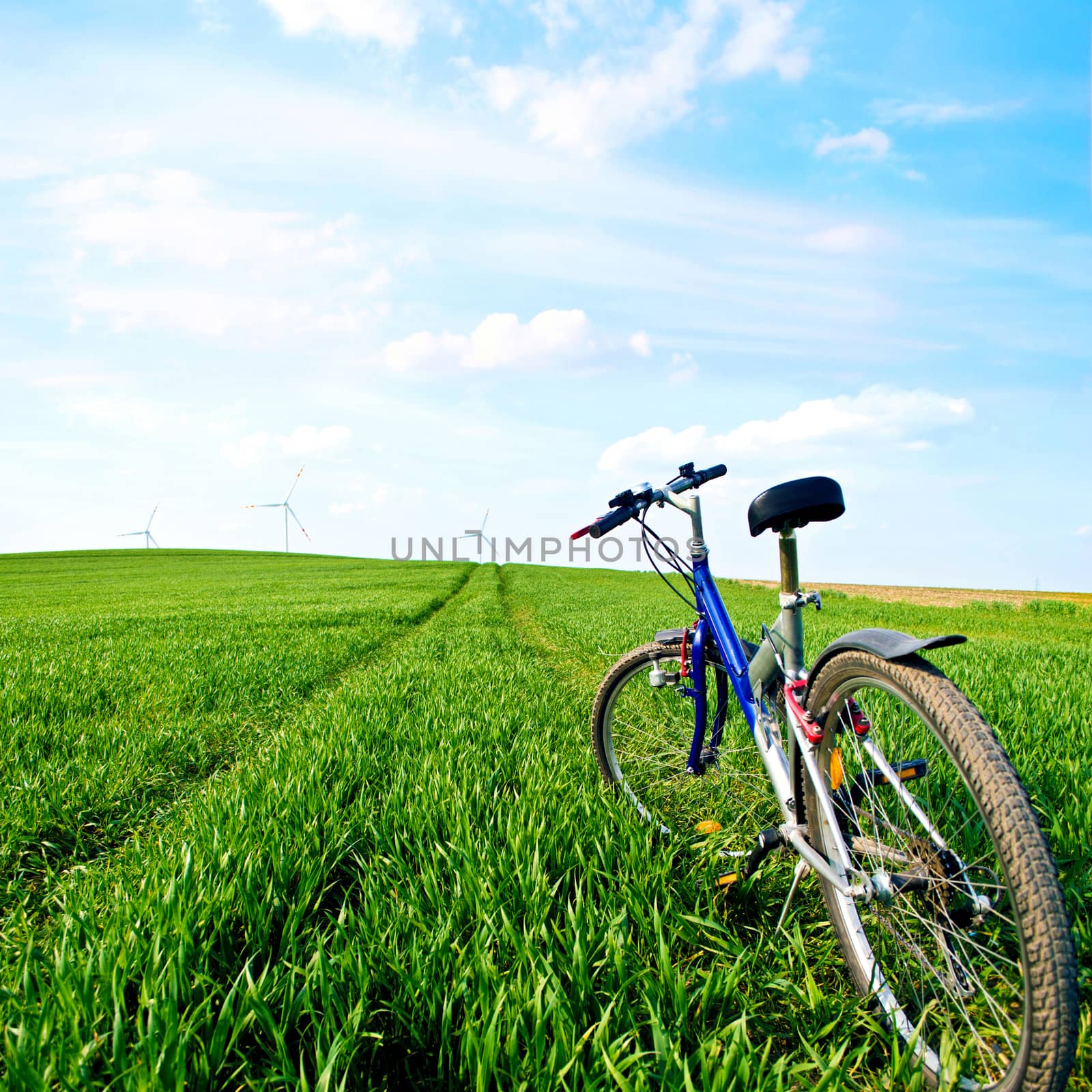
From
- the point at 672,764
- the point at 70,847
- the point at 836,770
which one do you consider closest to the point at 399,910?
the point at 836,770

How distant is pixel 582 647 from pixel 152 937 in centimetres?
890

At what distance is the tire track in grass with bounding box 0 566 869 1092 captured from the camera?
1.79 m

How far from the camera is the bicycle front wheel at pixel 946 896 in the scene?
1.62m

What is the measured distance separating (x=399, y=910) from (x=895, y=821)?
2.01 m

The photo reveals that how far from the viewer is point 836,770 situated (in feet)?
8.28

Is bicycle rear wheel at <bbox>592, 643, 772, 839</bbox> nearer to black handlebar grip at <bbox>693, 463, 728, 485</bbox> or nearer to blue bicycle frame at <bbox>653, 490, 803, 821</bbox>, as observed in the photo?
blue bicycle frame at <bbox>653, 490, 803, 821</bbox>

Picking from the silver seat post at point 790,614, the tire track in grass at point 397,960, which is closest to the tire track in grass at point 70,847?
the tire track in grass at point 397,960

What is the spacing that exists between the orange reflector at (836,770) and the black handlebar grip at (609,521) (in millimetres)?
1582

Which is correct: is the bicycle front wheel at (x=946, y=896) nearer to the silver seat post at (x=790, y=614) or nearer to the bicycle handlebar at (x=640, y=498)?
the silver seat post at (x=790, y=614)

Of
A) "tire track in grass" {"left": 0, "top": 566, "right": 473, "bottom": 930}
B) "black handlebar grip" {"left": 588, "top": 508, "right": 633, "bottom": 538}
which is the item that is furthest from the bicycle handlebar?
"tire track in grass" {"left": 0, "top": 566, "right": 473, "bottom": 930}

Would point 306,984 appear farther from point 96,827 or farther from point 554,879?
point 96,827

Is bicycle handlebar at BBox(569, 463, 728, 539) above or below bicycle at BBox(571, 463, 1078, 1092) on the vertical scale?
above

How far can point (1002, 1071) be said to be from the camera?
1840 mm

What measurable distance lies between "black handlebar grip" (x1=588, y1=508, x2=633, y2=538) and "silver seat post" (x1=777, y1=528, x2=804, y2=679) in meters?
0.98
